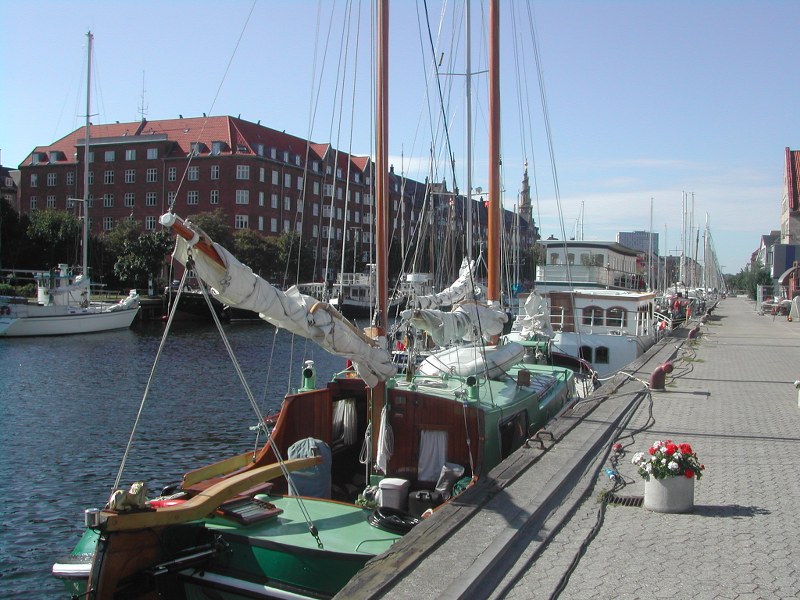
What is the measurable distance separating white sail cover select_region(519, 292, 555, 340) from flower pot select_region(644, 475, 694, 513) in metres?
14.2

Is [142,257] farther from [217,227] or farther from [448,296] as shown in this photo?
[448,296]

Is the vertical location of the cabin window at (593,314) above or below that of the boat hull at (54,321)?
above

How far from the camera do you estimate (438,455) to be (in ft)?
35.6

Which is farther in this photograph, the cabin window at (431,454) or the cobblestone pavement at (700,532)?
the cabin window at (431,454)

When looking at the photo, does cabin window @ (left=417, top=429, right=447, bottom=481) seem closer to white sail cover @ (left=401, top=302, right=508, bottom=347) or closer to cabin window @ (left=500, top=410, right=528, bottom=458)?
cabin window @ (left=500, top=410, right=528, bottom=458)

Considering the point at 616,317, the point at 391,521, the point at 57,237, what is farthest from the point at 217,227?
the point at 391,521

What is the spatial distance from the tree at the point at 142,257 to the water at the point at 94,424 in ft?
77.7

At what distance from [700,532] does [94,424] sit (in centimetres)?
1770

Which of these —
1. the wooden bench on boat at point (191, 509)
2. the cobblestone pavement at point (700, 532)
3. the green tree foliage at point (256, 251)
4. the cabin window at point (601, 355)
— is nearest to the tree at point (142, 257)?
the green tree foliage at point (256, 251)

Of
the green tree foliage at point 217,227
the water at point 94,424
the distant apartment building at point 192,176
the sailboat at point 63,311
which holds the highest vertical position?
the distant apartment building at point 192,176

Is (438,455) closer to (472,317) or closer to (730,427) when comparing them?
(472,317)

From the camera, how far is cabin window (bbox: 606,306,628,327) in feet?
102

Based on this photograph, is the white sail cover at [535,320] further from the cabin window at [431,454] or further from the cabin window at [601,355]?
the cabin window at [431,454]

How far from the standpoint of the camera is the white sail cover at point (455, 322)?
1252 centimetres
